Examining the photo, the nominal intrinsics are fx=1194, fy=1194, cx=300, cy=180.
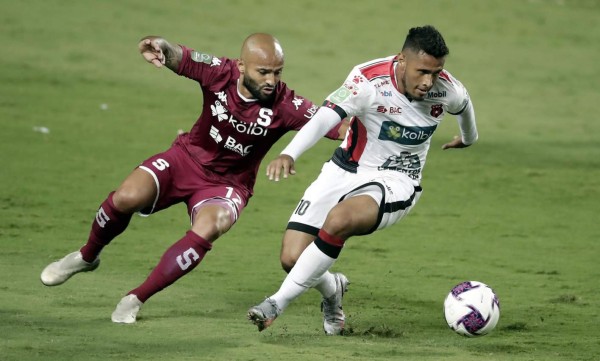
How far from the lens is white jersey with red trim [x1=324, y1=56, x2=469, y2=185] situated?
8.84 metres

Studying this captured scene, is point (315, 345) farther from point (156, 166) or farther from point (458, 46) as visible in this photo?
point (458, 46)

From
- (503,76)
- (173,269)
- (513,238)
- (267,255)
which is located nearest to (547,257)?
(513,238)

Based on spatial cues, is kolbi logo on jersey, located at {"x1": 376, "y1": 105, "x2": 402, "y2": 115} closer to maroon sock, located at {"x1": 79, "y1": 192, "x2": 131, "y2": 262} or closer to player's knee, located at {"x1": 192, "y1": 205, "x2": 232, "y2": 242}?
player's knee, located at {"x1": 192, "y1": 205, "x2": 232, "y2": 242}

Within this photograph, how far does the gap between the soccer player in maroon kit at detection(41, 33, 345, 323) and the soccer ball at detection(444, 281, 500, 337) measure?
1659 millimetres

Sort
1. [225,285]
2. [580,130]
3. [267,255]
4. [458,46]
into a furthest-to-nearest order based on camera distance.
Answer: [458,46], [580,130], [267,255], [225,285]

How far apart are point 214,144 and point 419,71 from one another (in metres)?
1.78

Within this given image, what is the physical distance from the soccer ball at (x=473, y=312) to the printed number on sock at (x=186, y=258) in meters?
1.85

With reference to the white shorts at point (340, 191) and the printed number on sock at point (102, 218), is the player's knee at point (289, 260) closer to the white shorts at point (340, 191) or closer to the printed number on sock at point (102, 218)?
the white shorts at point (340, 191)

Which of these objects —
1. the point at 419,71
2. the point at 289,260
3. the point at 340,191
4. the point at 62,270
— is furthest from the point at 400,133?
the point at 62,270

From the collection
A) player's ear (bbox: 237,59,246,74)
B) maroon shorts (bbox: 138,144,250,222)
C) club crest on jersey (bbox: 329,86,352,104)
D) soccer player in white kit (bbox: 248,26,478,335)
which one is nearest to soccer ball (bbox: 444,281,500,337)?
soccer player in white kit (bbox: 248,26,478,335)

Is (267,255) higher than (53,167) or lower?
higher

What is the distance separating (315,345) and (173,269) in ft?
3.92

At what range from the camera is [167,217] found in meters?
13.3

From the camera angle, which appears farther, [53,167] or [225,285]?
[53,167]
